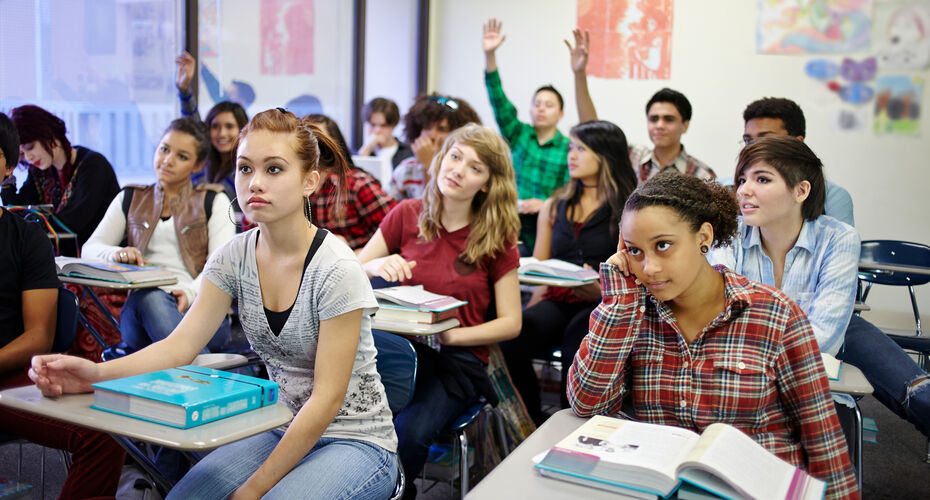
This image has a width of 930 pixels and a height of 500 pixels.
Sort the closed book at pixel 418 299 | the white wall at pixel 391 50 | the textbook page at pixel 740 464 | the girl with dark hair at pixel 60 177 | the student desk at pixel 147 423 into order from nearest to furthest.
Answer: the textbook page at pixel 740 464 < the student desk at pixel 147 423 < the closed book at pixel 418 299 < the girl with dark hair at pixel 60 177 < the white wall at pixel 391 50

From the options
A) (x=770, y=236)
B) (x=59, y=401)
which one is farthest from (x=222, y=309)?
(x=770, y=236)

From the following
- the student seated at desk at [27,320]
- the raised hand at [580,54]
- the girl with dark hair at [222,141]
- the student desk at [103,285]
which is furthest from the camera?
the raised hand at [580,54]

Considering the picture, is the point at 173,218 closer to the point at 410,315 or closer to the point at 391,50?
the point at 410,315

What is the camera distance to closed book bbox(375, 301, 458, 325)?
2.32 metres

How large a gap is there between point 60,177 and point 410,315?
7.79 feet

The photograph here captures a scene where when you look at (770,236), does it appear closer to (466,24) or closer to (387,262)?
(387,262)

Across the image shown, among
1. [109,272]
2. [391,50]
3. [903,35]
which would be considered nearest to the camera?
[109,272]

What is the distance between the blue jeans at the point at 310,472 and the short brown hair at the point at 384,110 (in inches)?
166

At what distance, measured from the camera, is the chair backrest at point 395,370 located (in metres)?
2.05

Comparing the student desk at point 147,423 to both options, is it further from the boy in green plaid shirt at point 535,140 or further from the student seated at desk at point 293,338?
the boy in green plaid shirt at point 535,140

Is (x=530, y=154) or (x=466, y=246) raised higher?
(x=530, y=154)

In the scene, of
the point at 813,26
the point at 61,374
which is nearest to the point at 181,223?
the point at 61,374

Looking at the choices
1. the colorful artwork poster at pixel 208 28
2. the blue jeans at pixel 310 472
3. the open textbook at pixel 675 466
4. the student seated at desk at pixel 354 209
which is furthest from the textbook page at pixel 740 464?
the colorful artwork poster at pixel 208 28

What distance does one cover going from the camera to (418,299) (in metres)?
2.41
